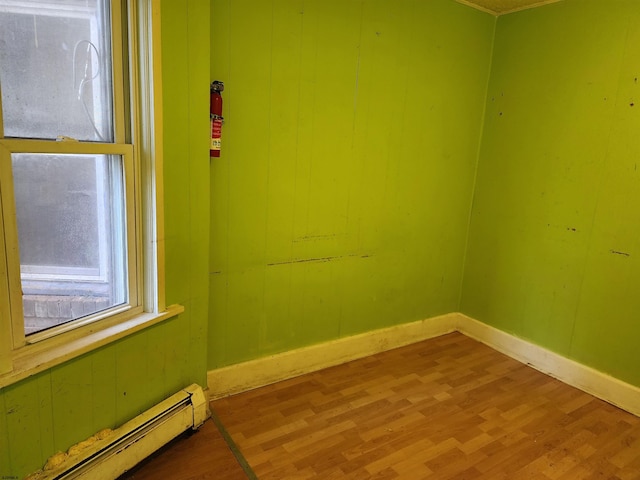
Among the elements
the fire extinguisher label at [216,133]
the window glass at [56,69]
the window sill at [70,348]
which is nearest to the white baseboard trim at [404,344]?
the window sill at [70,348]

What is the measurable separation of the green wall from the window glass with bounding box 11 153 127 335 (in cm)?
51

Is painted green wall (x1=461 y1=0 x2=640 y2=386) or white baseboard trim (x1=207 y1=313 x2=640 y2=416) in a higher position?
painted green wall (x1=461 y1=0 x2=640 y2=386)

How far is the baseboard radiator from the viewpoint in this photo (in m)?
1.57

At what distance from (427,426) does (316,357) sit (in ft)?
2.53

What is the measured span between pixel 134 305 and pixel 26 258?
48 centimetres

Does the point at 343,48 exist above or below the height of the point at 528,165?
above

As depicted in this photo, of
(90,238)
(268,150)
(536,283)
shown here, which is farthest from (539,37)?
(90,238)

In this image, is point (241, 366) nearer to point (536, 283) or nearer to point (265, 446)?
point (265, 446)

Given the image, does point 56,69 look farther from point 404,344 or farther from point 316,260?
point 404,344

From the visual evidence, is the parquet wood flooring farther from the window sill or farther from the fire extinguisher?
the fire extinguisher

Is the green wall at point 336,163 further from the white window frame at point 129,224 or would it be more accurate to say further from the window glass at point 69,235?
the window glass at point 69,235

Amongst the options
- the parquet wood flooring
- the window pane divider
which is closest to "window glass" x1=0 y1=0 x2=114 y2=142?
the window pane divider

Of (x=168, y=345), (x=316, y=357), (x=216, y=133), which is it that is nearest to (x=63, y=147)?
(x=216, y=133)

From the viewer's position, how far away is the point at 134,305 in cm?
187
